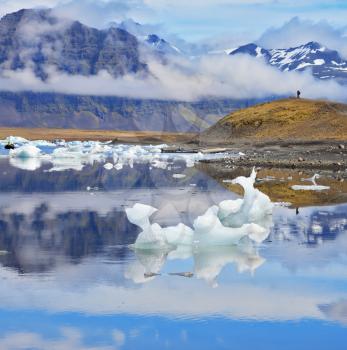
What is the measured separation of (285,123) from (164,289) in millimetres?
70695

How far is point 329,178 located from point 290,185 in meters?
4.15

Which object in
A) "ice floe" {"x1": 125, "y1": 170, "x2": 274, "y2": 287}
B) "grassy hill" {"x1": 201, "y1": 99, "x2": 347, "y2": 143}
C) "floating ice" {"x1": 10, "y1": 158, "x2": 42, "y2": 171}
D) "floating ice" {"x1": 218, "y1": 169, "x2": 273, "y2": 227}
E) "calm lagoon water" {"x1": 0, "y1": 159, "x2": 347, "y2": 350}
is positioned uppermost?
"grassy hill" {"x1": 201, "y1": 99, "x2": 347, "y2": 143}

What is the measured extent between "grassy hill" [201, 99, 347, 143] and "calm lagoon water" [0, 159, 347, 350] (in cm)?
4997

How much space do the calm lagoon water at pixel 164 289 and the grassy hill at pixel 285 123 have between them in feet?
164

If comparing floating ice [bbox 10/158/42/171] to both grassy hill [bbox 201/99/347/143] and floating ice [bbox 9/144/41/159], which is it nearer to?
floating ice [bbox 9/144/41/159]

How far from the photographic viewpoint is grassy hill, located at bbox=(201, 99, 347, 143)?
228 ft

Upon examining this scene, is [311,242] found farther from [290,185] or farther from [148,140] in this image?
[148,140]

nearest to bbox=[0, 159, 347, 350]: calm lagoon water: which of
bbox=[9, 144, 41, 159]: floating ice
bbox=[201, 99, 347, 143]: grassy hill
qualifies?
bbox=[9, 144, 41, 159]: floating ice

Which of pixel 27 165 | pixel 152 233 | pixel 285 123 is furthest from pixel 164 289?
pixel 285 123

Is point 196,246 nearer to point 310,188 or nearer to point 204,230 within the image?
point 204,230

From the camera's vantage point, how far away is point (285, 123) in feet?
261

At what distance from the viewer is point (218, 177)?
32.6m

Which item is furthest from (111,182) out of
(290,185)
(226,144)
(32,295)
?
(226,144)

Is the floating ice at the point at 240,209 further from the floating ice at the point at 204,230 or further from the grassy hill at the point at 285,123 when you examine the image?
the grassy hill at the point at 285,123
